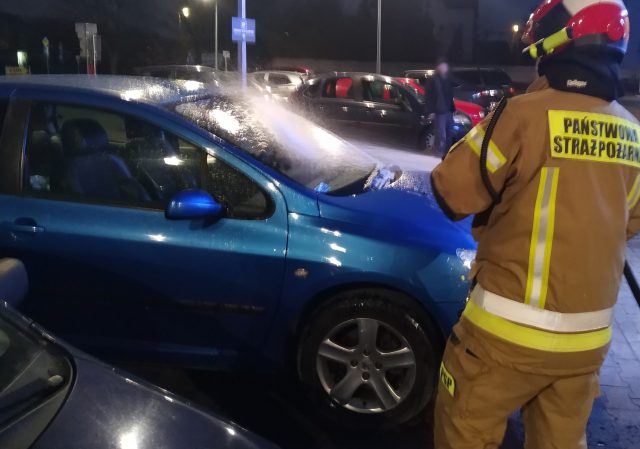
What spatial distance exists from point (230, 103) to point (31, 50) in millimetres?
42177

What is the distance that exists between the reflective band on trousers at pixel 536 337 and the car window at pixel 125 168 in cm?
152

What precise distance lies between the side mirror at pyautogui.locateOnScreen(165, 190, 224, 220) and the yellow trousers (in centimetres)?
148

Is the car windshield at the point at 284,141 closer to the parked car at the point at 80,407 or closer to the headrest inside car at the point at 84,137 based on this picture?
the headrest inside car at the point at 84,137

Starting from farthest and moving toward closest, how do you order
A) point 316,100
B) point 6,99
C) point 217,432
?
point 316,100 < point 6,99 < point 217,432

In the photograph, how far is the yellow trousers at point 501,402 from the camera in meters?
1.95

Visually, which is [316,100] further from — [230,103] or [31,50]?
[31,50]

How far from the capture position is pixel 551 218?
1.86 m

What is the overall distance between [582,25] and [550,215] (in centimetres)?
52

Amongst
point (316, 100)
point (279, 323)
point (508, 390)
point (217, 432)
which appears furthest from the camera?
point (316, 100)

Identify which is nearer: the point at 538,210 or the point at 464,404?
the point at 538,210

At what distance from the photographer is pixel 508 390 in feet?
6.42

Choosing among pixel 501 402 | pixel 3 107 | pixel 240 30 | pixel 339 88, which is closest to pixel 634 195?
pixel 501 402

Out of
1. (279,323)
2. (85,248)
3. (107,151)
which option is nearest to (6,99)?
(107,151)

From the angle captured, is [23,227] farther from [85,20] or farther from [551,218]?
[85,20]
